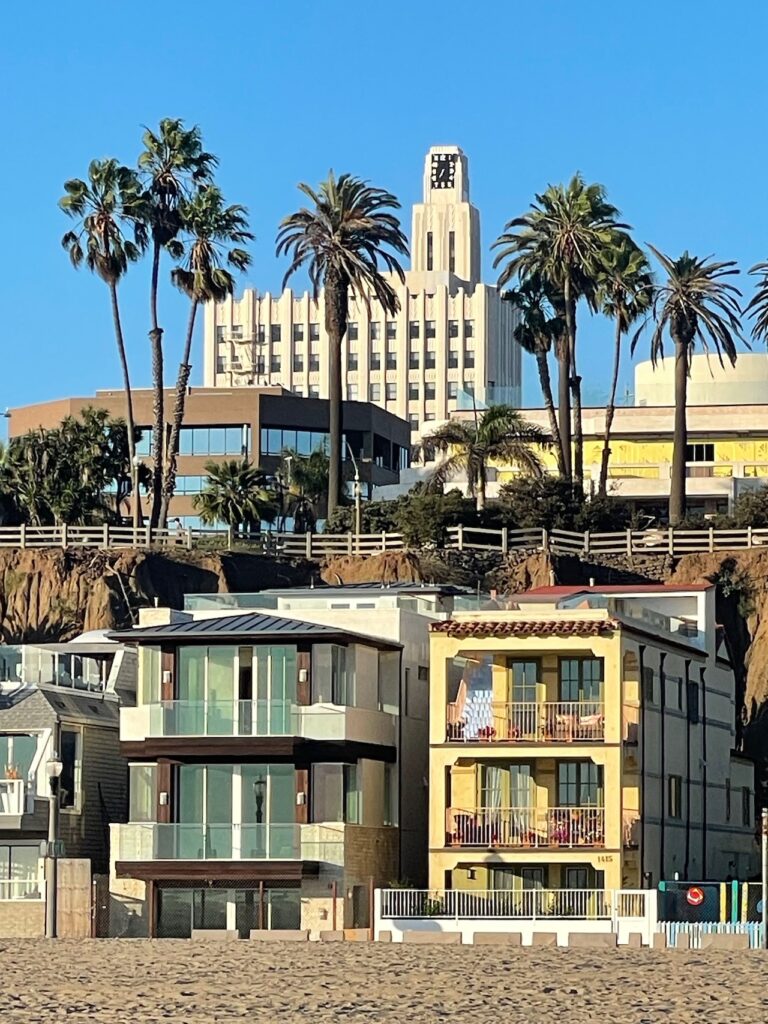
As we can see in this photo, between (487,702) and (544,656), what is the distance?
5.89 feet

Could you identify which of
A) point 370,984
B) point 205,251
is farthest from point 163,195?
point 370,984

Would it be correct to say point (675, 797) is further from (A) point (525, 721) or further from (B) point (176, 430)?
(B) point (176, 430)

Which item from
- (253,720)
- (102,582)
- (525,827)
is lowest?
(525,827)

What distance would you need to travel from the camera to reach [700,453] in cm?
13112

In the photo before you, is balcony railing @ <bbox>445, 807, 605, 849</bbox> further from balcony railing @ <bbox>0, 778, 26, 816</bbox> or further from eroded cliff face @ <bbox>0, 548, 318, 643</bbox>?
eroded cliff face @ <bbox>0, 548, 318, 643</bbox>

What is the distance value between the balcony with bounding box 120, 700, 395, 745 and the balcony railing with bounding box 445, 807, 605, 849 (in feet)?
10.6

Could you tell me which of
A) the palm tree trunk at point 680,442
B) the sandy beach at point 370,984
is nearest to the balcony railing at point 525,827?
the sandy beach at point 370,984

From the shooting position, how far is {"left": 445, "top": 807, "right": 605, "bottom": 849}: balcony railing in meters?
63.4

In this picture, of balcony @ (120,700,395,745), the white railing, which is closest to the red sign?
balcony @ (120,700,395,745)

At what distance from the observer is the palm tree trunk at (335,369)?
110m

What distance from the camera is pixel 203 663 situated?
216ft

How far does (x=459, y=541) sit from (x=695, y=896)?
41.8 meters

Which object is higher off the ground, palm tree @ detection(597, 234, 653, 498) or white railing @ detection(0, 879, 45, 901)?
palm tree @ detection(597, 234, 653, 498)

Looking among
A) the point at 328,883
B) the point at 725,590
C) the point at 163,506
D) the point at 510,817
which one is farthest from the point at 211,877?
the point at 163,506
